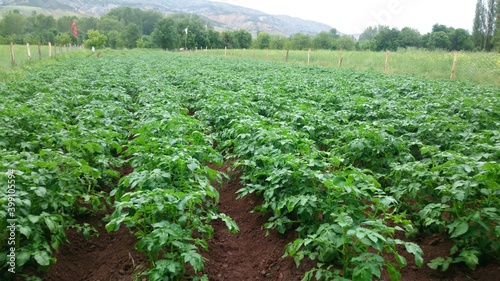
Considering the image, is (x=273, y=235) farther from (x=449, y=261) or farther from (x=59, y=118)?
(x=59, y=118)

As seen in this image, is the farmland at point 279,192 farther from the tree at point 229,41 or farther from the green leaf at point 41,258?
the tree at point 229,41

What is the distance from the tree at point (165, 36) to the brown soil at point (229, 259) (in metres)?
77.3

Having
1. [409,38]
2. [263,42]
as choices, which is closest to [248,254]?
[409,38]

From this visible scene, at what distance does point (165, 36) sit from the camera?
76.0 m

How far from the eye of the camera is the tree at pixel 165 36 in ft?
250

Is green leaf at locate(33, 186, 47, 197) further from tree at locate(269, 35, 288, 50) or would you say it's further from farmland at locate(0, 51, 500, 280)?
tree at locate(269, 35, 288, 50)

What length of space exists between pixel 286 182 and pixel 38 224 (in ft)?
9.00

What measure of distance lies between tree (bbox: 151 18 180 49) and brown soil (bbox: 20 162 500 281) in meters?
77.3

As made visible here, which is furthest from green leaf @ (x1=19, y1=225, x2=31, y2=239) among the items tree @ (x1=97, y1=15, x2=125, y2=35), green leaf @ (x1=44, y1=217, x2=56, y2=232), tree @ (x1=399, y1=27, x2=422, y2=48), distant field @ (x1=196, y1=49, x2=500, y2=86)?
tree @ (x1=97, y1=15, x2=125, y2=35)

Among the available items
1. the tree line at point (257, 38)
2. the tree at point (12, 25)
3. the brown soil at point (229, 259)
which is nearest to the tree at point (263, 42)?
the tree line at point (257, 38)

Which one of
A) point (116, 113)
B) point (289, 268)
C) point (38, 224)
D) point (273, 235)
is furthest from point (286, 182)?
point (116, 113)

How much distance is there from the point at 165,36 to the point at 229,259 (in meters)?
78.4

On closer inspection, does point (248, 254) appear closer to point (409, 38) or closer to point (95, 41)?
point (409, 38)

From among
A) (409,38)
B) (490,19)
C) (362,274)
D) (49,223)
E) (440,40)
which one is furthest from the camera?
(490,19)
